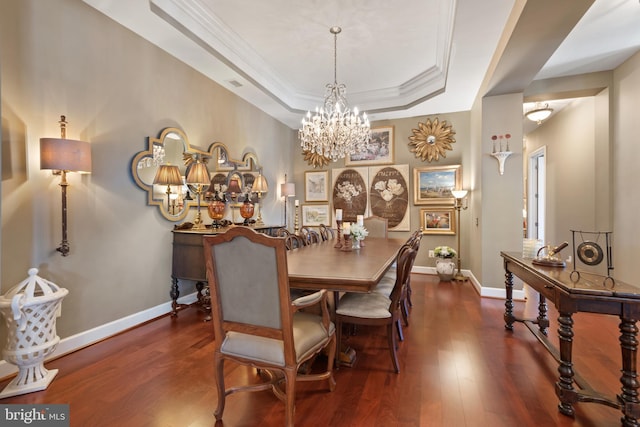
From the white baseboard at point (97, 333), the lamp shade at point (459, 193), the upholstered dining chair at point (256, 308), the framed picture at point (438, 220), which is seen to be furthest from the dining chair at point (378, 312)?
the framed picture at point (438, 220)

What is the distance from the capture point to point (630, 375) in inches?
61.4

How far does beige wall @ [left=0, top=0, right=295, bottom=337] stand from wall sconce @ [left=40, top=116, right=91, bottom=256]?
0.09m

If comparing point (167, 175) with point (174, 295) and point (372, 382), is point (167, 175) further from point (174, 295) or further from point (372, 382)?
point (372, 382)

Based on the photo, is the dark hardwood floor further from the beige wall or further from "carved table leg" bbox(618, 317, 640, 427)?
the beige wall

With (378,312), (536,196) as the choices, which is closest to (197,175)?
(378,312)

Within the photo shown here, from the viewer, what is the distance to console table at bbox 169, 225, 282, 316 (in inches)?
126

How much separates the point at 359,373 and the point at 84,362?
7.11ft

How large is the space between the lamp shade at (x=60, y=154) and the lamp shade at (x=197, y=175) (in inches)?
47.2

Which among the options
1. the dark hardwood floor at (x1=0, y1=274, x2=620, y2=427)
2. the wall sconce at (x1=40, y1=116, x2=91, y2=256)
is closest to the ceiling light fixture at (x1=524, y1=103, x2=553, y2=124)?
the dark hardwood floor at (x1=0, y1=274, x2=620, y2=427)

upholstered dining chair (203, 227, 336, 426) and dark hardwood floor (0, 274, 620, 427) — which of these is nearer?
upholstered dining chair (203, 227, 336, 426)

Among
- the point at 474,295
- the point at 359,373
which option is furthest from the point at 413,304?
the point at 359,373

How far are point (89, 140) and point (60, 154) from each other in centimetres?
Answer: 48

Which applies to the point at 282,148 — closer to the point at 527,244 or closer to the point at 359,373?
the point at 359,373

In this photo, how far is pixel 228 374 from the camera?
2.13 meters
